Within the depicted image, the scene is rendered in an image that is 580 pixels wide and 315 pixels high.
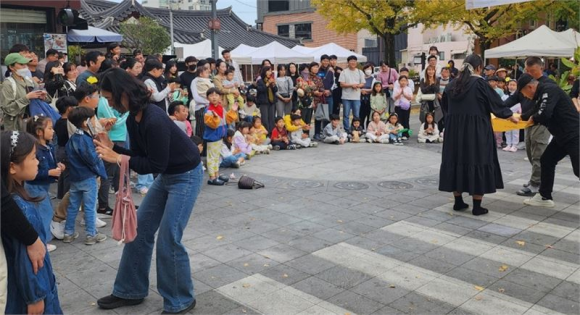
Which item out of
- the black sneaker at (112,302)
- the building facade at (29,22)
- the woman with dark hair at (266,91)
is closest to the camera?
the black sneaker at (112,302)

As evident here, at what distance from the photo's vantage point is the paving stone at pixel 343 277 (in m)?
4.57

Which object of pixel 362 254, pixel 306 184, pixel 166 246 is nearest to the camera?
pixel 166 246

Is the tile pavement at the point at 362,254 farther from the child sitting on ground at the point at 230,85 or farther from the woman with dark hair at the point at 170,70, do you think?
the woman with dark hair at the point at 170,70

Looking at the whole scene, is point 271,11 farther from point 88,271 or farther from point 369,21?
point 88,271

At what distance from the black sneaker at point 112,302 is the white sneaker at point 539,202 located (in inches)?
203

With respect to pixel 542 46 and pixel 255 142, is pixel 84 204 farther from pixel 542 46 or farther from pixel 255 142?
pixel 542 46

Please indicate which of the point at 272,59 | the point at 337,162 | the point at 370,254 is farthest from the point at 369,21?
the point at 370,254

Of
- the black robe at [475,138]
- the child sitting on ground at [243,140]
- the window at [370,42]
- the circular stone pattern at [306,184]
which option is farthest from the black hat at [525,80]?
the window at [370,42]

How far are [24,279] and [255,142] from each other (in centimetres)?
832

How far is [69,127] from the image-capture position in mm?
6238

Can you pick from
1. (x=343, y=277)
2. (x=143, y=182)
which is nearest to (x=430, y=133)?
(x=143, y=182)

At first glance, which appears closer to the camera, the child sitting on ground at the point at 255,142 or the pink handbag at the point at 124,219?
the pink handbag at the point at 124,219

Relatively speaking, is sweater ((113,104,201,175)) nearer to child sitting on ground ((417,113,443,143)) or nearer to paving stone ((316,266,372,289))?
paving stone ((316,266,372,289))

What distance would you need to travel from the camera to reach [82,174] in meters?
5.69
